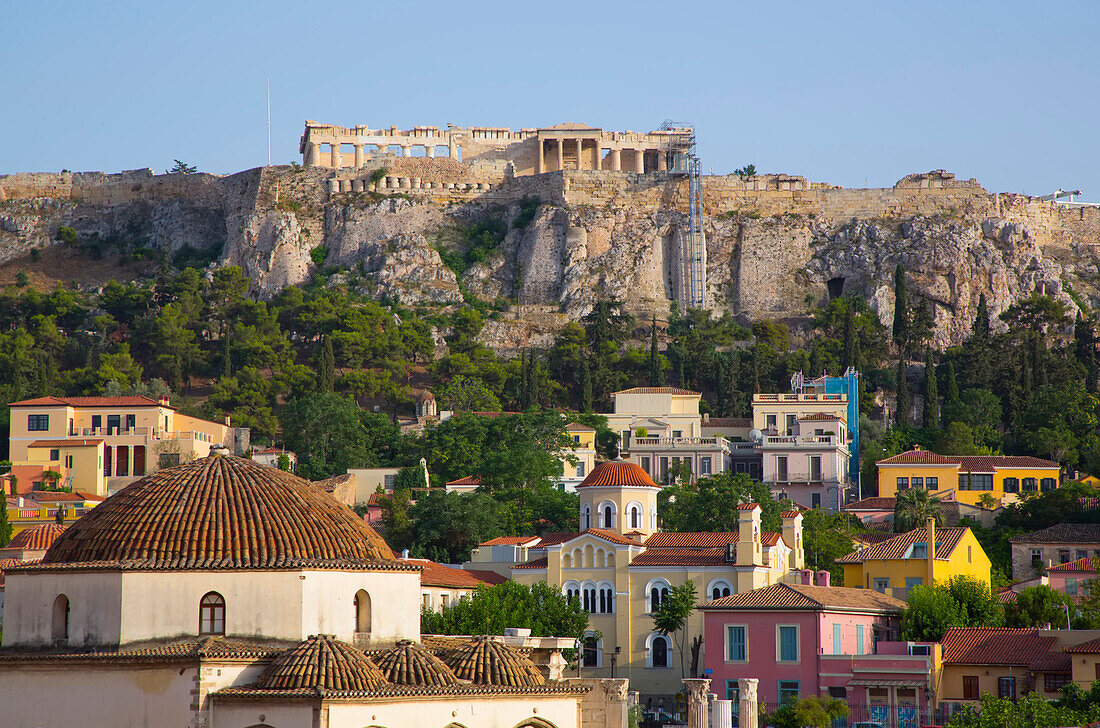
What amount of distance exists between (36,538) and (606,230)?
59.2 metres

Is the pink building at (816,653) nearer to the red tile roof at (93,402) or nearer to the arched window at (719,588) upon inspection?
the arched window at (719,588)

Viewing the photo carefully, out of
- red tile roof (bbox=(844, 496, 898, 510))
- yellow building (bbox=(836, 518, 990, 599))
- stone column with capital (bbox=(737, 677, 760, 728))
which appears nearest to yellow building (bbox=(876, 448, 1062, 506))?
red tile roof (bbox=(844, 496, 898, 510))

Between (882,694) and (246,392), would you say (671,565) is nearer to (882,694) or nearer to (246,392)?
(882,694)

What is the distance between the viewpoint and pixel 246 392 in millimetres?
100312

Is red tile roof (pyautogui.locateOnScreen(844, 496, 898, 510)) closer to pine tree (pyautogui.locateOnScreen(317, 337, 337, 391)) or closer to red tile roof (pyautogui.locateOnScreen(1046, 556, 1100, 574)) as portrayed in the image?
red tile roof (pyautogui.locateOnScreen(1046, 556, 1100, 574))

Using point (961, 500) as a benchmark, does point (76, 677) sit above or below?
below

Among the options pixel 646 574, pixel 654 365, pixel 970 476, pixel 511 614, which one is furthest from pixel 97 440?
pixel 970 476

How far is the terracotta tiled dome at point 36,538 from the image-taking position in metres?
65.3

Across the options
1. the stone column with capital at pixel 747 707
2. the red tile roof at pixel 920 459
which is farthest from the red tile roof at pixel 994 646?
the red tile roof at pixel 920 459

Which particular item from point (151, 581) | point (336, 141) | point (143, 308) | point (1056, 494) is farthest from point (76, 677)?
point (336, 141)

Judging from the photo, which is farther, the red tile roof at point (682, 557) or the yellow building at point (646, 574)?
the red tile roof at point (682, 557)

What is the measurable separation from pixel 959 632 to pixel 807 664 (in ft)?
17.1

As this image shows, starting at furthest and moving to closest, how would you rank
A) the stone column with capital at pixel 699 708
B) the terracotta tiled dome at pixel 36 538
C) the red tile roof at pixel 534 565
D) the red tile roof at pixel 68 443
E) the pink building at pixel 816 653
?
the red tile roof at pixel 68 443, the red tile roof at pixel 534 565, the terracotta tiled dome at pixel 36 538, the pink building at pixel 816 653, the stone column with capital at pixel 699 708

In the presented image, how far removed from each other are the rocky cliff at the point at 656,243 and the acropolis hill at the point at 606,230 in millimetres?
121
